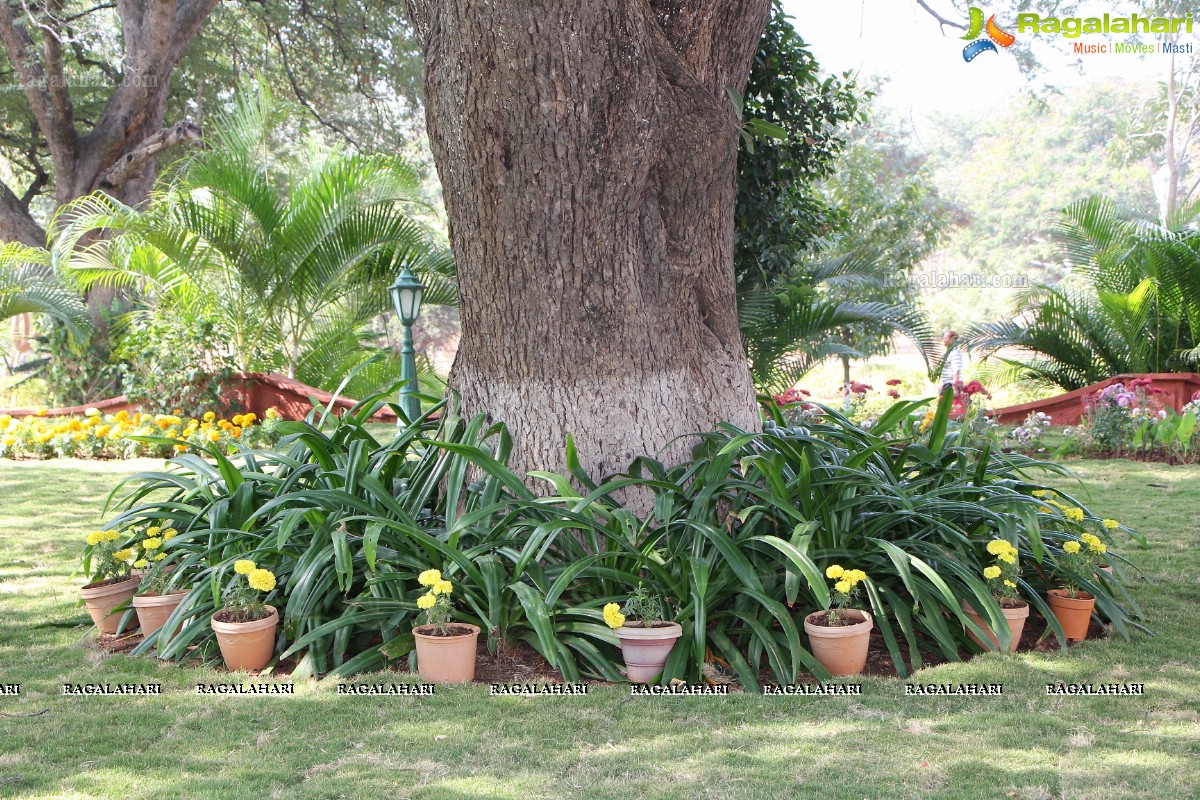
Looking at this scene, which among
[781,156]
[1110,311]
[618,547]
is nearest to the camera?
[618,547]

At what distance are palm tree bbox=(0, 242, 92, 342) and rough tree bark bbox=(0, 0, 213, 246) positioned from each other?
5.60 ft

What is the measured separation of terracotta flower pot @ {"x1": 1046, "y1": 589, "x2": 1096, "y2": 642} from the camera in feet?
11.6

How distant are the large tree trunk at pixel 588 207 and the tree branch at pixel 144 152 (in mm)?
9582

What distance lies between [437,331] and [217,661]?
38467 millimetres

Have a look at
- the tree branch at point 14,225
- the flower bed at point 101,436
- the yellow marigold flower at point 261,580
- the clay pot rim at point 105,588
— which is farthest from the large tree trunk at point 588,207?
the tree branch at point 14,225

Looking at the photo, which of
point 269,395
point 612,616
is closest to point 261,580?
point 612,616

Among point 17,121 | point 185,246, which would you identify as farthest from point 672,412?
point 17,121

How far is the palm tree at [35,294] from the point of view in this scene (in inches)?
409

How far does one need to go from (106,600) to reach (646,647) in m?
2.18

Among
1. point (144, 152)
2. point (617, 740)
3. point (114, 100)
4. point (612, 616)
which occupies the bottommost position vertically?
point (617, 740)

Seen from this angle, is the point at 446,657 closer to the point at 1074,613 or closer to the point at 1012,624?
the point at 1012,624

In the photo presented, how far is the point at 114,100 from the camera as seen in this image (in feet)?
40.3

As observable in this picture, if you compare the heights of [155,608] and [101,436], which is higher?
[101,436]

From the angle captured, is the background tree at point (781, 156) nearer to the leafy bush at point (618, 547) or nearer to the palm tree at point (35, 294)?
the leafy bush at point (618, 547)
